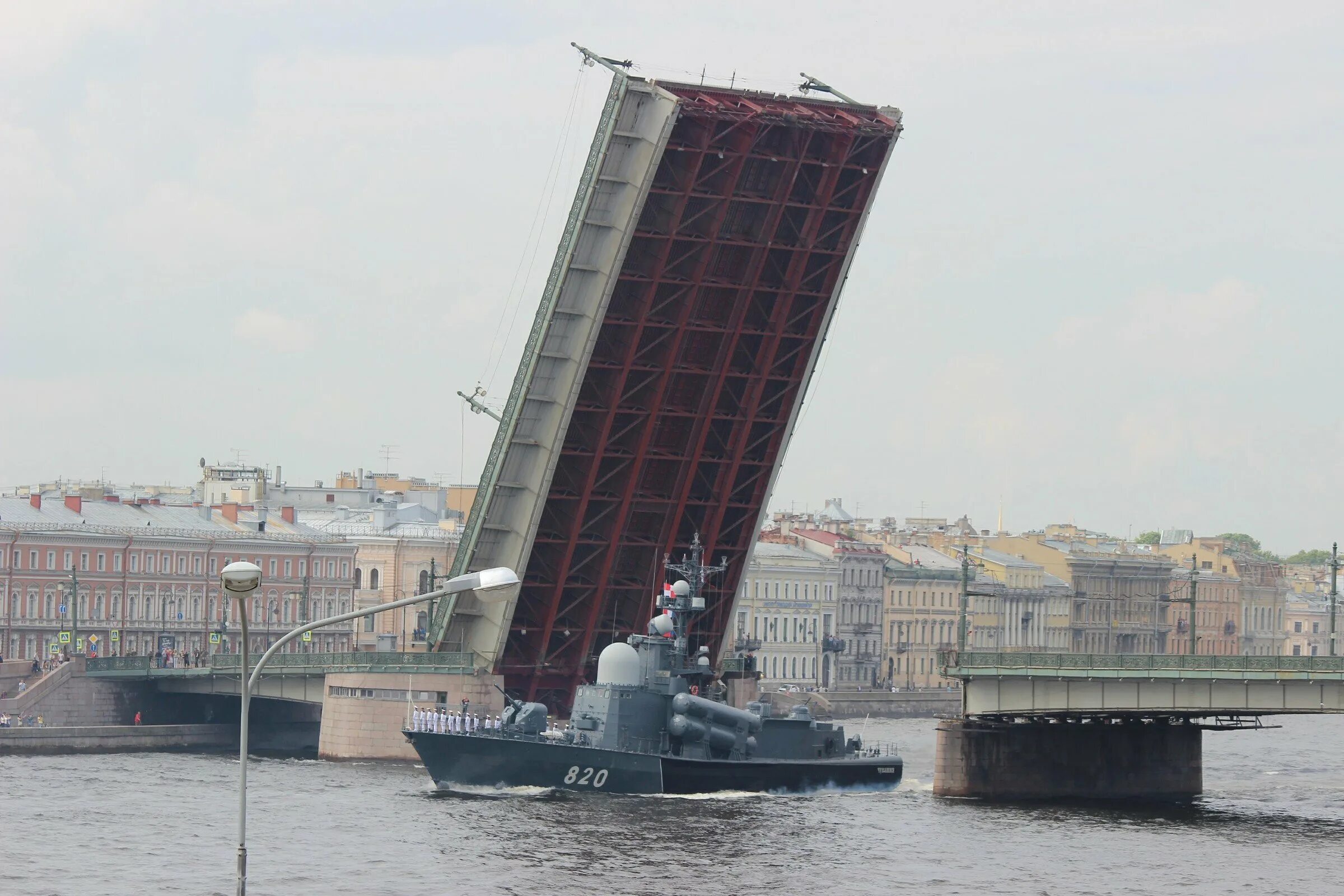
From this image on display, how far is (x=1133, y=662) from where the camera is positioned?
1750 inches

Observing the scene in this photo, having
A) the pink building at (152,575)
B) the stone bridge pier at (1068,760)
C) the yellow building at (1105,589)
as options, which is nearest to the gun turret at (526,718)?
the stone bridge pier at (1068,760)

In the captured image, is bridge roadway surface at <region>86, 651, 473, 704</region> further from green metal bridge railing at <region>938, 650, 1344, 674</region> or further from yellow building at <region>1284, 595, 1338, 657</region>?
yellow building at <region>1284, 595, 1338, 657</region>

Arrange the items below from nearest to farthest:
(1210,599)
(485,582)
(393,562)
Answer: (485,582) < (393,562) < (1210,599)

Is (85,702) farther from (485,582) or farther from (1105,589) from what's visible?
(1105,589)

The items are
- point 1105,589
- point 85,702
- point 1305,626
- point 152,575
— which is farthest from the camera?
point 1305,626

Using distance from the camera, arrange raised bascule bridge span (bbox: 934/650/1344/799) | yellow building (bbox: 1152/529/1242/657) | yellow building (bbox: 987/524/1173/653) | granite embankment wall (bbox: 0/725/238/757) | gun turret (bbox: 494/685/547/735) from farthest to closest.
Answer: yellow building (bbox: 1152/529/1242/657), yellow building (bbox: 987/524/1173/653), granite embankment wall (bbox: 0/725/238/757), gun turret (bbox: 494/685/547/735), raised bascule bridge span (bbox: 934/650/1344/799)

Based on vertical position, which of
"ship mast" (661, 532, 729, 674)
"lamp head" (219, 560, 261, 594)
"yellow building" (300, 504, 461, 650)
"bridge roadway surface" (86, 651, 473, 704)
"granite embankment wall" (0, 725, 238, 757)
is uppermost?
"yellow building" (300, 504, 461, 650)

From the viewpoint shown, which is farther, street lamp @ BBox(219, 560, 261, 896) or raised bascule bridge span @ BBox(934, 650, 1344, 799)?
raised bascule bridge span @ BBox(934, 650, 1344, 799)

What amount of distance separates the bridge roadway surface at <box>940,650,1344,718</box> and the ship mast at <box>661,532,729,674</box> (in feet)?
14.7

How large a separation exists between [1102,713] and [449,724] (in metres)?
10.9

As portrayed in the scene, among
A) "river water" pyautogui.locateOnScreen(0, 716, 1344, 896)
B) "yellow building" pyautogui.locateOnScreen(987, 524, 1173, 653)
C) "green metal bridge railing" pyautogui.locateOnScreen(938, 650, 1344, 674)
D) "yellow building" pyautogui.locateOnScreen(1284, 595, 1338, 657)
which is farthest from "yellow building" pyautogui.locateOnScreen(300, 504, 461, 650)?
"yellow building" pyautogui.locateOnScreen(1284, 595, 1338, 657)

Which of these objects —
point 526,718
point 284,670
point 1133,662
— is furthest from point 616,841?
point 284,670

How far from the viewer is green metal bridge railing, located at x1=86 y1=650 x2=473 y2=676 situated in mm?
54062

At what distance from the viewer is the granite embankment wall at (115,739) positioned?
57031mm
